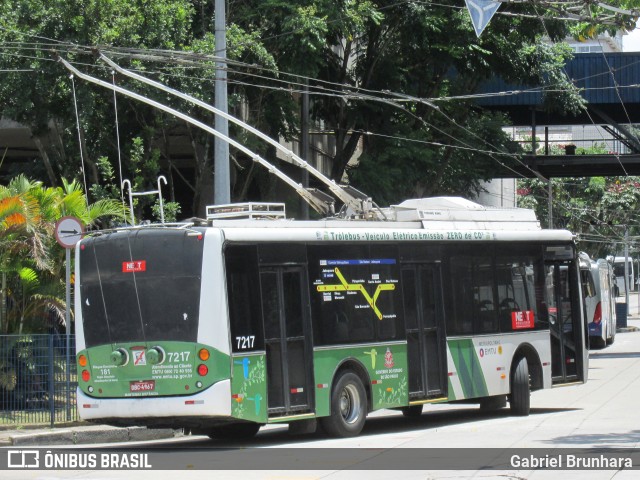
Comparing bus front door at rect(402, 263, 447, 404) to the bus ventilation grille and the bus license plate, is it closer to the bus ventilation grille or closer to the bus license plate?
the bus ventilation grille

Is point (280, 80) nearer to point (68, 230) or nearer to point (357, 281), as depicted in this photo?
point (68, 230)

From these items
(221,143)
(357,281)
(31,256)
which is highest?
(221,143)

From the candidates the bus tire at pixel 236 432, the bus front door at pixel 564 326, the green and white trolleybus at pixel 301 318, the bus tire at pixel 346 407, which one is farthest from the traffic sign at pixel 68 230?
the bus front door at pixel 564 326

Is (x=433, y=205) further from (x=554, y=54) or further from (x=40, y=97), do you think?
(x=554, y=54)

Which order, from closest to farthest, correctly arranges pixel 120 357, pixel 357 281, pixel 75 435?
1. pixel 120 357
2. pixel 357 281
3. pixel 75 435

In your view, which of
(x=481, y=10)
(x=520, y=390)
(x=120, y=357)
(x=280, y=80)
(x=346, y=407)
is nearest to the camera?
(x=481, y=10)

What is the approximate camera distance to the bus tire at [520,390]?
1848 centimetres

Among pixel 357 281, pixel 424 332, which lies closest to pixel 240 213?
pixel 357 281

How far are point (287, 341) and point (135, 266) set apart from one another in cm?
218

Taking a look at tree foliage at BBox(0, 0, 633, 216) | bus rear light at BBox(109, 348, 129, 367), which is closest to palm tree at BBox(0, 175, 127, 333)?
tree foliage at BBox(0, 0, 633, 216)

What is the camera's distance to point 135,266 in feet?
46.8

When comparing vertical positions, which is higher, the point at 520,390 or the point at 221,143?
the point at 221,143

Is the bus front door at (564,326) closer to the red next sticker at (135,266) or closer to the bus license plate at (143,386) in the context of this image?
the red next sticker at (135,266)

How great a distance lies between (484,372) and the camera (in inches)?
704
